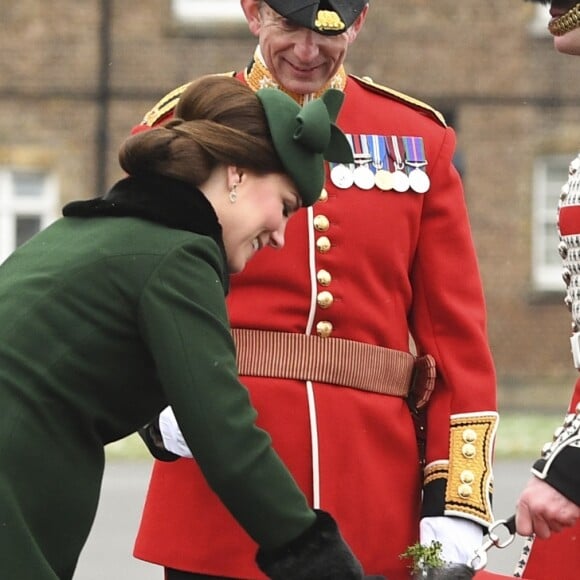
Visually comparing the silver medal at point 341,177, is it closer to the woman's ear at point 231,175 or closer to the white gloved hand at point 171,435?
the white gloved hand at point 171,435

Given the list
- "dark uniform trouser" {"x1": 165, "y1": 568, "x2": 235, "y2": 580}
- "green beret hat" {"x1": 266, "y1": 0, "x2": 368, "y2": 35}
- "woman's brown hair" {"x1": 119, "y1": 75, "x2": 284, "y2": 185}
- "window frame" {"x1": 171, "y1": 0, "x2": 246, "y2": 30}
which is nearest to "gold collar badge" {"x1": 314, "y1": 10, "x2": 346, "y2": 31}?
"green beret hat" {"x1": 266, "y1": 0, "x2": 368, "y2": 35}

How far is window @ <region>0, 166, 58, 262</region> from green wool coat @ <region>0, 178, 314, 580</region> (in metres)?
19.1

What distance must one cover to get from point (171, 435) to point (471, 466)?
27.6 inches

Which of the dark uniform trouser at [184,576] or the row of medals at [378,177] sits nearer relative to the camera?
the dark uniform trouser at [184,576]

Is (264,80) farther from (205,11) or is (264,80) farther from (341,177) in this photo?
(205,11)

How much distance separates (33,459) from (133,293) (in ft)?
1.14

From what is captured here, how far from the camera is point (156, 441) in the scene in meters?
4.36

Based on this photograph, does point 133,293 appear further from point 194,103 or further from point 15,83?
point 15,83

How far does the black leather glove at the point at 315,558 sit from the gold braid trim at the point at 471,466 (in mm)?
860

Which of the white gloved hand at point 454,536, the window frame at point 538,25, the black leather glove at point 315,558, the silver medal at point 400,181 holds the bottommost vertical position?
the white gloved hand at point 454,536

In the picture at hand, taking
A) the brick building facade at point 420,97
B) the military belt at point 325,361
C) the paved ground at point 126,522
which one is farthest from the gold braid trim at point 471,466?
the brick building facade at point 420,97

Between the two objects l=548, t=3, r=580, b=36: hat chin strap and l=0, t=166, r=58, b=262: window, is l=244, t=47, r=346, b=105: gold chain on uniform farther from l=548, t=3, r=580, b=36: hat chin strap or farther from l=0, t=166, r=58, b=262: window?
l=0, t=166, r=58, b=262: window

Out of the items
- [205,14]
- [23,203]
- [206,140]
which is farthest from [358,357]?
[23,203]

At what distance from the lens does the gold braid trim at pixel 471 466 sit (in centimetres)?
438
